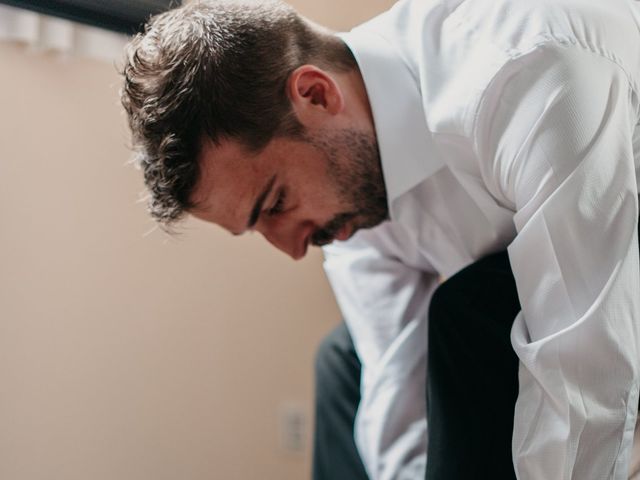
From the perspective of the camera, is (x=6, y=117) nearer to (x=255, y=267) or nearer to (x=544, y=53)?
(x=255, y=267)

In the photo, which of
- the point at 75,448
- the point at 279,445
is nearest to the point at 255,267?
the point at 279,445

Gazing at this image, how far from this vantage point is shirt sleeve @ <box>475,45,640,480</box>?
2.80 feet

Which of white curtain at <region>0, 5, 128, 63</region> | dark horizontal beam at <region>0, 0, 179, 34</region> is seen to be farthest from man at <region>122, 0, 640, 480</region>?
white curtain at <region>0, 5, 128, 63</region>

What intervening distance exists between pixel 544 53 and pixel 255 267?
1.05 m

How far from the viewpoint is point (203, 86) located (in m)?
1.09

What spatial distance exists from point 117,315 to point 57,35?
0.49 metres

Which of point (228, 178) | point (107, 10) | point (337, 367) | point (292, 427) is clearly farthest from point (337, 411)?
point (107, 10)

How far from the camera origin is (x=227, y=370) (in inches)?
71.7

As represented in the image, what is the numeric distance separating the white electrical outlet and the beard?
31.1 inches

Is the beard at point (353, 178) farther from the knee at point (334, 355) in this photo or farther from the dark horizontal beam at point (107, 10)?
the dark horizontal beam at point (107, 10)

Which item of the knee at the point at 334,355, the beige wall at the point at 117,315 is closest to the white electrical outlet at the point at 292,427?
the beige wall at the point at 117,315

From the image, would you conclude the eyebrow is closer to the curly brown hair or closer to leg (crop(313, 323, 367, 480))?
the curly brown hair

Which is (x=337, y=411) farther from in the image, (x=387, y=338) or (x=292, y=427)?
(x=292, y=427)

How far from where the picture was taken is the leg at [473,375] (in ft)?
3.22
